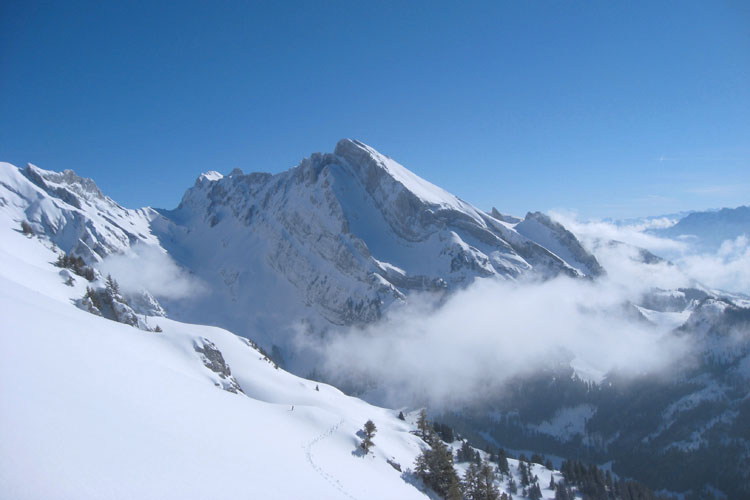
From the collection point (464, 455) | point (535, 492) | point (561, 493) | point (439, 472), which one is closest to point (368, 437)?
point (439, 472)

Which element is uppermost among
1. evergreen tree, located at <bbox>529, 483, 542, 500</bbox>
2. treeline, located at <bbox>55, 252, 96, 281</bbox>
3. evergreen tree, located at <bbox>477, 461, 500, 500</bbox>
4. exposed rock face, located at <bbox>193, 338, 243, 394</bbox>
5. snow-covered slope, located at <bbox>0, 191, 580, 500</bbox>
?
treeline, located at <bbox>55, 252, 96, 281</bbox>

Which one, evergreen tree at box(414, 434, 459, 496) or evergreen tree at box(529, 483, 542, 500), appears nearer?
evergreen tree at box(414, 434, 459, 496)

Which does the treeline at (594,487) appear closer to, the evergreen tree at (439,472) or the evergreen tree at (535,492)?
the evergreen tree at (535,492)

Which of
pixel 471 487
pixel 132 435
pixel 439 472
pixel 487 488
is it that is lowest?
pixel 132 435

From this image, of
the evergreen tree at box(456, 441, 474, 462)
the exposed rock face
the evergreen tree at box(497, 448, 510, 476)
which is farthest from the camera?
the evergreen tree at box(497, 448, 510, 476)

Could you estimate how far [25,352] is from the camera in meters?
18.4

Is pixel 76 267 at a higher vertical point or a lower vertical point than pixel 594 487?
higher

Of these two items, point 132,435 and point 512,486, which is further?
point 512,486

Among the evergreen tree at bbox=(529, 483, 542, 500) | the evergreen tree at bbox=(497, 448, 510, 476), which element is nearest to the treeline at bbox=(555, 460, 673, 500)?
the evergreen tree at bbox=(529, 483, 542, 500)

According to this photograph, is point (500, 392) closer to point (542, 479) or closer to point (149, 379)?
point (542, 479)

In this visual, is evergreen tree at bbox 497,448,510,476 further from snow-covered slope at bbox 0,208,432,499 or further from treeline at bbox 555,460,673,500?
snow-covered slope at bbox 0,208,432,499

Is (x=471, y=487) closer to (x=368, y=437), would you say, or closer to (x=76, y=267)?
(x=368, y=437)

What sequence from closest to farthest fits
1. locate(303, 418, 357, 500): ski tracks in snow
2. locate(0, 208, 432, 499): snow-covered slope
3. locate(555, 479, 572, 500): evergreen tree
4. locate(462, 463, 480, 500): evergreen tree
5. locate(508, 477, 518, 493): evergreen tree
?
locate(0, 208, 432, 499): snow-covered slope → locate(303, 418, 357, 500): ski tracks in snow → locate(462, 463, 480, 500): evergreen tree → locate(555, 479, 572, 500): evergreen tree → locate(508, 477, 518, 493): evergreen tree

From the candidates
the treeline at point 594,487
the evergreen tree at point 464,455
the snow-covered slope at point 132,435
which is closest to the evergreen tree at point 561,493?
the treeline at point 594,487
